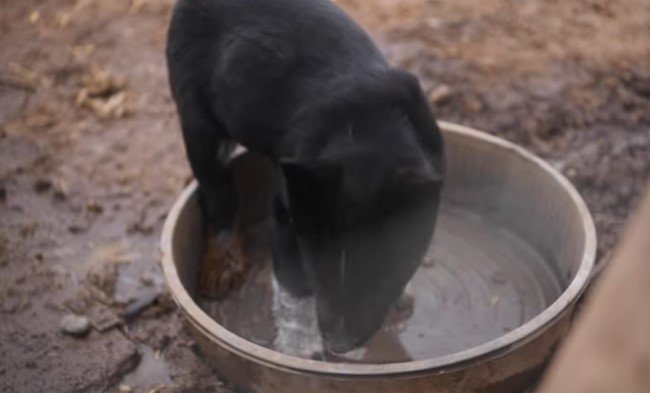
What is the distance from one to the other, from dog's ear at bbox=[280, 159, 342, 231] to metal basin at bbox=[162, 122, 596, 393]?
0.50m

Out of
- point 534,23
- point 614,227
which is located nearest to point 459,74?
point 534,23

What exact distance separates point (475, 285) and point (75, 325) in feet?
5.97

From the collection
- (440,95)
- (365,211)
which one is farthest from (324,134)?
(440,95)

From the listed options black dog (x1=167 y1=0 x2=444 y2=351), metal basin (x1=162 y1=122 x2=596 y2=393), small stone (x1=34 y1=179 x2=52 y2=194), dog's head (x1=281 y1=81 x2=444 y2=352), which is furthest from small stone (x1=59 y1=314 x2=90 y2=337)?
dog's head (x1=281 y1=81 x2=444 y2=352)

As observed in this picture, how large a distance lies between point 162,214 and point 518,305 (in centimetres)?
192

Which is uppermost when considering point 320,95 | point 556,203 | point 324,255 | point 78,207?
point 320,95

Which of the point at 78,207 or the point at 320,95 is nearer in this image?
the point at 320,95

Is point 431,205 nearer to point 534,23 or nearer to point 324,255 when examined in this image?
point 324,255

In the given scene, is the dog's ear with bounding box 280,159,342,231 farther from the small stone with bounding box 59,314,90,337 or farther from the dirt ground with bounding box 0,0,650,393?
the small stone with bounding box 59,314,90,337

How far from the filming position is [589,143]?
16.4 feet

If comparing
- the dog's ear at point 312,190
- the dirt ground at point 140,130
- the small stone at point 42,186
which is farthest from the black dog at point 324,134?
the small stone at point 42,186

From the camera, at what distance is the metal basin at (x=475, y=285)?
316 centimetres

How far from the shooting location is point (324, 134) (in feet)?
10.8

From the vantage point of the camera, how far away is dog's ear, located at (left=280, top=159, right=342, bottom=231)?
312cm
